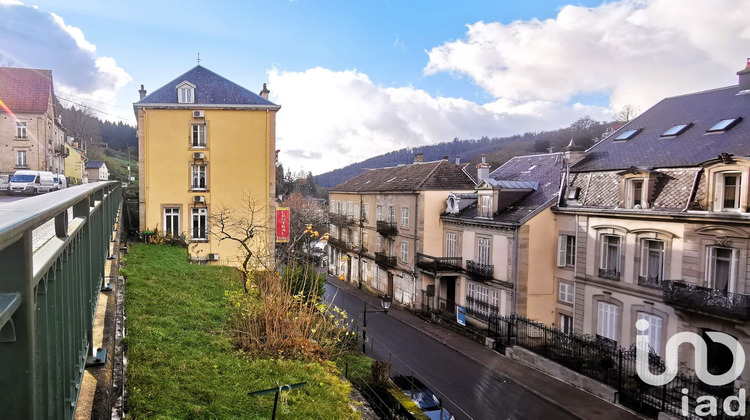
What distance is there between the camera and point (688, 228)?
16125 mm

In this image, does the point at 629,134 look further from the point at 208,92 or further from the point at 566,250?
the point at 208,92

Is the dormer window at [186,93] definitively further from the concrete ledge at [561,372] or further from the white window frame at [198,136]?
the concrete ledge at [561,372]

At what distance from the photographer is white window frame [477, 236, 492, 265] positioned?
24.3m

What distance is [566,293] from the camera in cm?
2206

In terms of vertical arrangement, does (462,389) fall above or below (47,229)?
below

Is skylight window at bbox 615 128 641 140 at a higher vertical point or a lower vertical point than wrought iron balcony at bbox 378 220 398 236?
higher

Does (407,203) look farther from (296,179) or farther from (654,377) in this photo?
(296,179)

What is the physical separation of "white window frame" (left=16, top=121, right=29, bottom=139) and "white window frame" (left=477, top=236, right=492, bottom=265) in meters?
19.9

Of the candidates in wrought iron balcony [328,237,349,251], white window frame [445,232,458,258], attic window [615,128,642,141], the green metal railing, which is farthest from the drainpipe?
the green metal railing

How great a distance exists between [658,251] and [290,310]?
14374 millimetres

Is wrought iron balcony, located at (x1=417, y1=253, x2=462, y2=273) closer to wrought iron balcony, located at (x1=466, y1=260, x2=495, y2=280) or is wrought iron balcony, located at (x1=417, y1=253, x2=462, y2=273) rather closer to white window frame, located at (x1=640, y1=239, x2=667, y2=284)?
wrought iron balcony, located at (x1=466, y1=260, x2=495, y2=280)

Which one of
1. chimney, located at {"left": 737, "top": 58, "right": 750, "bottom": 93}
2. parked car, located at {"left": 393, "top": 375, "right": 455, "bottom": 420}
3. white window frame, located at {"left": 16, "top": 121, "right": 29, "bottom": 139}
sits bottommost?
parked car, located at {"left": 393, "top": 375, "right": 455, "bottom": 420}

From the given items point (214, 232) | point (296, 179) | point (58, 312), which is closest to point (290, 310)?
point (58, 312)

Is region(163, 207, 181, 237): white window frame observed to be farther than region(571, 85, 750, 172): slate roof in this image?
Yes
